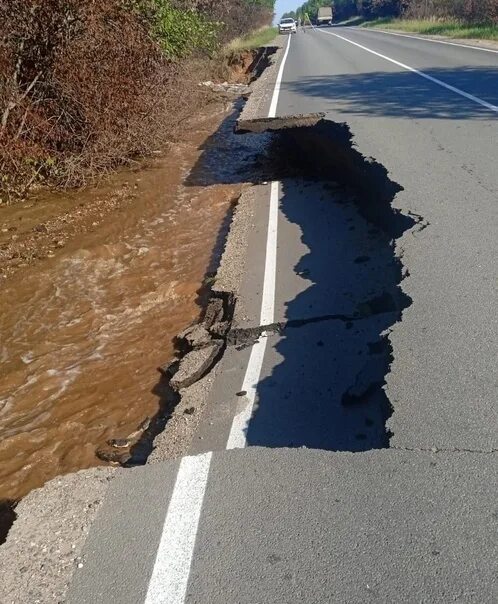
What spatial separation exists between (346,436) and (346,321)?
1793 mm

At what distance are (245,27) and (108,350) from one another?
50.2 meters

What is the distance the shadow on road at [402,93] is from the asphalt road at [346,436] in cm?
285

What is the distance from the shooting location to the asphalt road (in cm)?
276

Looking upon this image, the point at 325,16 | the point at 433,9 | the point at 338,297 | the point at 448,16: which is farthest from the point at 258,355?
the point at 325,16

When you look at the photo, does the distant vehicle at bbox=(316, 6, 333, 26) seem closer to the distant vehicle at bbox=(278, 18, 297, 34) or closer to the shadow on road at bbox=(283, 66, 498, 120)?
the distant vehicle at bbox=(278, 18, 297, 34)

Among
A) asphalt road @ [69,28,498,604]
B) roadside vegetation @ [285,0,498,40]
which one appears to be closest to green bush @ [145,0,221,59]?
asphalt road @ [69,28,498,604]

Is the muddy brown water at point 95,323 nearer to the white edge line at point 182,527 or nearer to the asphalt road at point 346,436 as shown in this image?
the asphalt road at point 346,436

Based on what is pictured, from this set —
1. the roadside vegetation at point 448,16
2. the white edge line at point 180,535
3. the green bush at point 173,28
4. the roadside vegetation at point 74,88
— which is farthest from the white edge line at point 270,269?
the roadside vegetation at point 448,16

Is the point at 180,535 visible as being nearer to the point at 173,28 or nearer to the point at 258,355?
the point at 258,355

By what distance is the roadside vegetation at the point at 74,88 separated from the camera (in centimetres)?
1113

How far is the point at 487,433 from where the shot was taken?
3414mm

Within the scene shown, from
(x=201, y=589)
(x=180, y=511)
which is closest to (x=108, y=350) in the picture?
(x=180, y=511)

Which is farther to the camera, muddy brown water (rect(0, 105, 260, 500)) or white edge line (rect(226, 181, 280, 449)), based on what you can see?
muddy brown water (rect(0, 105, 260, 500))

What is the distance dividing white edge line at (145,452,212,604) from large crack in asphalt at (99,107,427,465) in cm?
89
